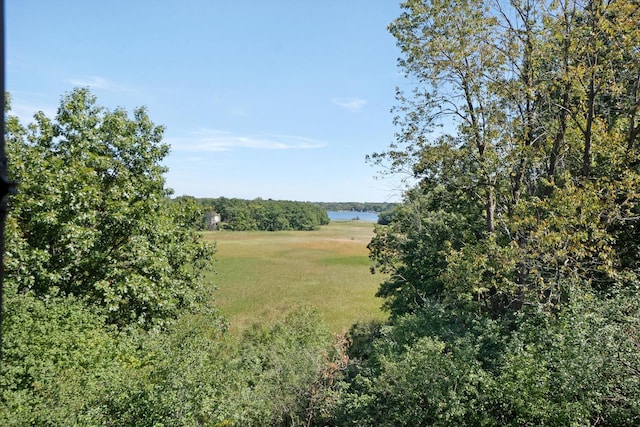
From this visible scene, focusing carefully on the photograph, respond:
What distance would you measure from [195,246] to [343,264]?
135 ft

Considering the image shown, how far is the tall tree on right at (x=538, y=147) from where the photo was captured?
30.9 feet

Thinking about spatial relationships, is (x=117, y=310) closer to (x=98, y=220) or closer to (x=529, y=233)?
(x=98, y=220)

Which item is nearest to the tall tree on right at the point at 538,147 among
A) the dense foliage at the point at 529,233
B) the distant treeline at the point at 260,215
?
the dense foliage at the point at 529,233

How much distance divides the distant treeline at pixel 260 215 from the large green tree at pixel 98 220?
9852cm

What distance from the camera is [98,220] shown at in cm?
1316

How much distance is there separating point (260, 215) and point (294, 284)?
272 feet

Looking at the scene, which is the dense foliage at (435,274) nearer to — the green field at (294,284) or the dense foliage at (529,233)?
the dense foliage at (529,233)

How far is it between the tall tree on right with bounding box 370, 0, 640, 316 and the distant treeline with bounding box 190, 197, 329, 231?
104198 millimetres

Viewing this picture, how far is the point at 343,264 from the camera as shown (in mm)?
56438

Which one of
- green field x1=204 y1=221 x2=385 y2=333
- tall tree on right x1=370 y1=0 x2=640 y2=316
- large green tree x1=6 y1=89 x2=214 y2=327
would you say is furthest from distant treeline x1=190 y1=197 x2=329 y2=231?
tall tree on right x1=370 y1=0 x2=640 y2=316

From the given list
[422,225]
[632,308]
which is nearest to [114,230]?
[422,225]

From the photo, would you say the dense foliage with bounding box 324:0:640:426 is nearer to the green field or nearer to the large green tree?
the large green tree

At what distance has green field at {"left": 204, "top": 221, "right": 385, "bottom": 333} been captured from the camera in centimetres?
3086

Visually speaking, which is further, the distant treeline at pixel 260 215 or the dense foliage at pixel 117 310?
the distant treeline at pixel 260 215
